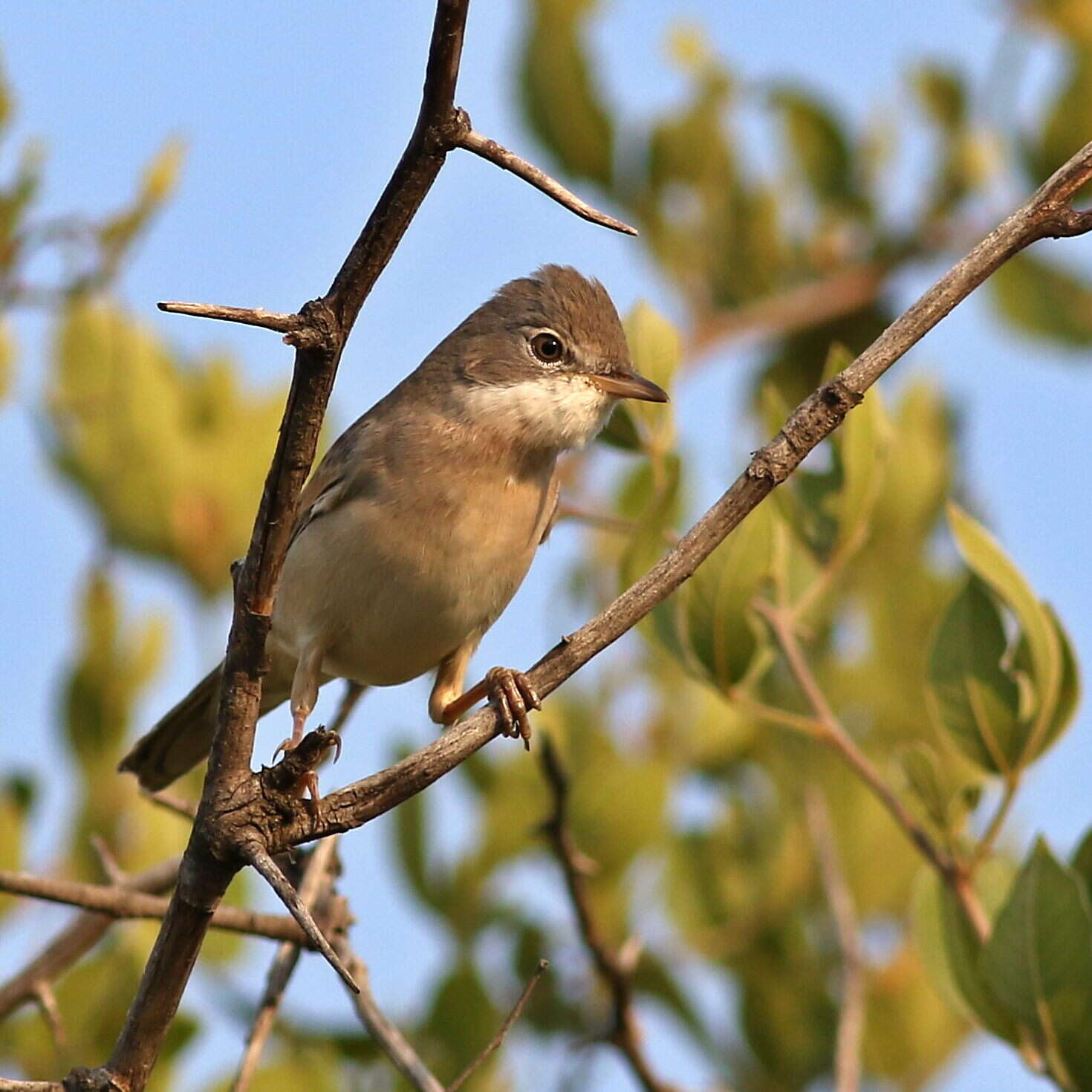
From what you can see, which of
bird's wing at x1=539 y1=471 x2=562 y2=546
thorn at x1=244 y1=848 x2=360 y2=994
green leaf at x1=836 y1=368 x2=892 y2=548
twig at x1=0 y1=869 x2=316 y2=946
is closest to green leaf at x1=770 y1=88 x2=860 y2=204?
bird's wing at x1=539 y1=471 x2=562 y2=546

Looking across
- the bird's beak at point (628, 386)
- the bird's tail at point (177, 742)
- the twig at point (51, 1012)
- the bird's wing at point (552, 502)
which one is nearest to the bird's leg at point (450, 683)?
the bird's wing at point (552, 502)

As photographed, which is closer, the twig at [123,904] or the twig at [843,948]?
the twig at [123,904]

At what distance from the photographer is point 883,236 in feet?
20.6

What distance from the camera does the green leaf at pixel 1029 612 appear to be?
3.50 m

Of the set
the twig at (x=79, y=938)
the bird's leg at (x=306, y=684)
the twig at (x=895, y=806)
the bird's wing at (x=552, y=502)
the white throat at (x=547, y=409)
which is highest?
the white throat at (x=547, y=409)

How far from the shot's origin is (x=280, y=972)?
3.74m

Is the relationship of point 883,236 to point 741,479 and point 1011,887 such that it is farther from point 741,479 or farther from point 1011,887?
point 741,479

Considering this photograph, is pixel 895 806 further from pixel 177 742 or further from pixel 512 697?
pixel 177 742

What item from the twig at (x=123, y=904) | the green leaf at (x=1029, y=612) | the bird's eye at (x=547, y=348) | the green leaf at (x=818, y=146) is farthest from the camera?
the green leaf at (x=818, y=146)

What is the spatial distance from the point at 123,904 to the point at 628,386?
1742 millimetres

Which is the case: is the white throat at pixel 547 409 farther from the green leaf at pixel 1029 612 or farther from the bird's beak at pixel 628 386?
the green leaf at pixel 1029 612

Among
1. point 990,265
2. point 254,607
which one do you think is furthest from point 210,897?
point 990,265

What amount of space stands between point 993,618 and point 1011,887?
61cm

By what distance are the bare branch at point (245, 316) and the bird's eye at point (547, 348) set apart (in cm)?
242
